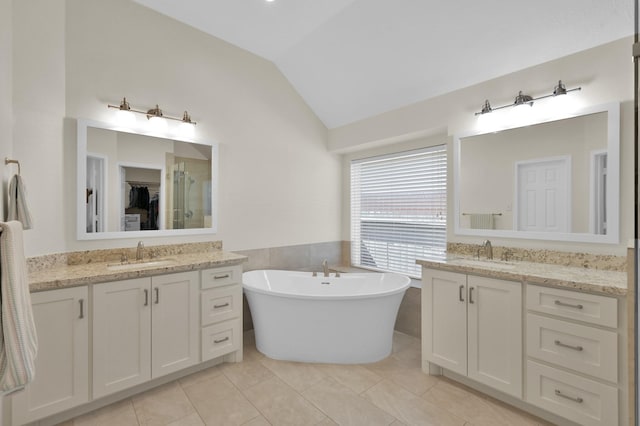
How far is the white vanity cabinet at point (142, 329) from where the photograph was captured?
2.01 meters

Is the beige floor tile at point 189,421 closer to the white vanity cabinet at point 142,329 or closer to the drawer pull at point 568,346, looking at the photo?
the white vanity cabinet at point 142,329

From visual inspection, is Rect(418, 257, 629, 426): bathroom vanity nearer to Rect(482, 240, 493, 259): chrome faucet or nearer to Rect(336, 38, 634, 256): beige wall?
Rect(482, 240, 493, 259): chrome faucet

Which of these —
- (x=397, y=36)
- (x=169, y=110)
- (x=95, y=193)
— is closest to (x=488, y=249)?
(x=397, y=36)

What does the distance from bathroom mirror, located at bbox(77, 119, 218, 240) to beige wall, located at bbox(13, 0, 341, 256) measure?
8 centimetres

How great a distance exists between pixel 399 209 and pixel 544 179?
154cm

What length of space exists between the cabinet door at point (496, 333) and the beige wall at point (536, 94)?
64 cm

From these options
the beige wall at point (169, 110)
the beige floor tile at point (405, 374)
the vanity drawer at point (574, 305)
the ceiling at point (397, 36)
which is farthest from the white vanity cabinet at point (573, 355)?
the beige wall at point (169, 110)

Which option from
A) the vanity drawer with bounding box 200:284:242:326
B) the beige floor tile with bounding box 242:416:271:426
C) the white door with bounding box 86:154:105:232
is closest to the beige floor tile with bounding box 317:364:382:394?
the beige floor tile with bounding box 242:416:271:426

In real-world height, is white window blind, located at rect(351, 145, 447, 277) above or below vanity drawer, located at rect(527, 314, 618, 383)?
above

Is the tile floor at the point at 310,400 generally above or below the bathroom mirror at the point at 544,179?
below

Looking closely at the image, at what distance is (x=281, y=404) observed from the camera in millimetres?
2092

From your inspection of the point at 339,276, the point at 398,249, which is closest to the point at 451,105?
the point at 398,249

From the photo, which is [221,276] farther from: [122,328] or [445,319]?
[445,319]

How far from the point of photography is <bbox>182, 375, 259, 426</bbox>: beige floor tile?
1.96m
